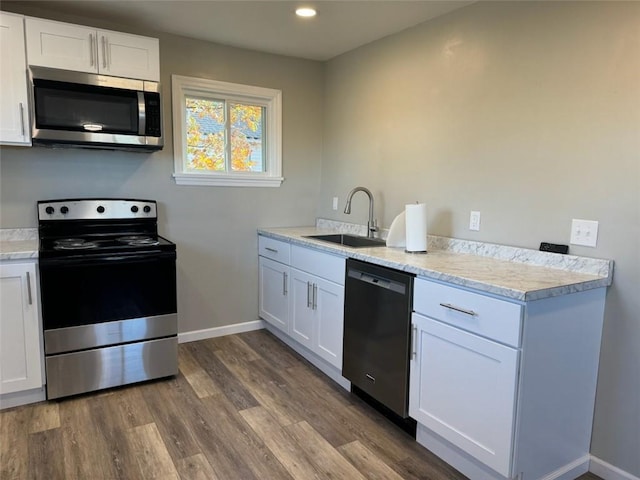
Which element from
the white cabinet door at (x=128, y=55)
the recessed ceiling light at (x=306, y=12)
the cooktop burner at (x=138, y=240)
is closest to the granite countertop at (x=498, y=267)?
the cooktop burner at (x=138, y=240)

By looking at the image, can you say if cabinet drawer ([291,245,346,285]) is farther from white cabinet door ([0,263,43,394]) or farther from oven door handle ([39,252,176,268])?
white cabinet door ([0,263,43,394])

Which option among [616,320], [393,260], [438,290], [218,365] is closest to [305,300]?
[218,365]

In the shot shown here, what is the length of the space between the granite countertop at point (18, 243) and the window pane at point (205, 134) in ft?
3.78

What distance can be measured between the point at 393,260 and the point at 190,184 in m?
1.87

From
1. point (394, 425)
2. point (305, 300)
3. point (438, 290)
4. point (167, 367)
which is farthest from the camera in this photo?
point (305, 300)

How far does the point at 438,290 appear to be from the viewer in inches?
76.7

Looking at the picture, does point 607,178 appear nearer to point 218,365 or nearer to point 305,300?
point 305,300

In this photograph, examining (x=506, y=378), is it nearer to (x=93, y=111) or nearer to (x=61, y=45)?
(x=93, y=111)

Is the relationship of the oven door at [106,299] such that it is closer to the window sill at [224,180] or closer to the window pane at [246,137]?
the window sill at [224,180]

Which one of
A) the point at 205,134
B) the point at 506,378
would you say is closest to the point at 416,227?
the point at 506,378

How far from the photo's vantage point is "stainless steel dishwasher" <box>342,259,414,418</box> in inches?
85.0

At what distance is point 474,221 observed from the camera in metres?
2.50

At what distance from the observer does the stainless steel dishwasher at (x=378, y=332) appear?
216 cm

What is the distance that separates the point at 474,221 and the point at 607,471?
133 centimetres
